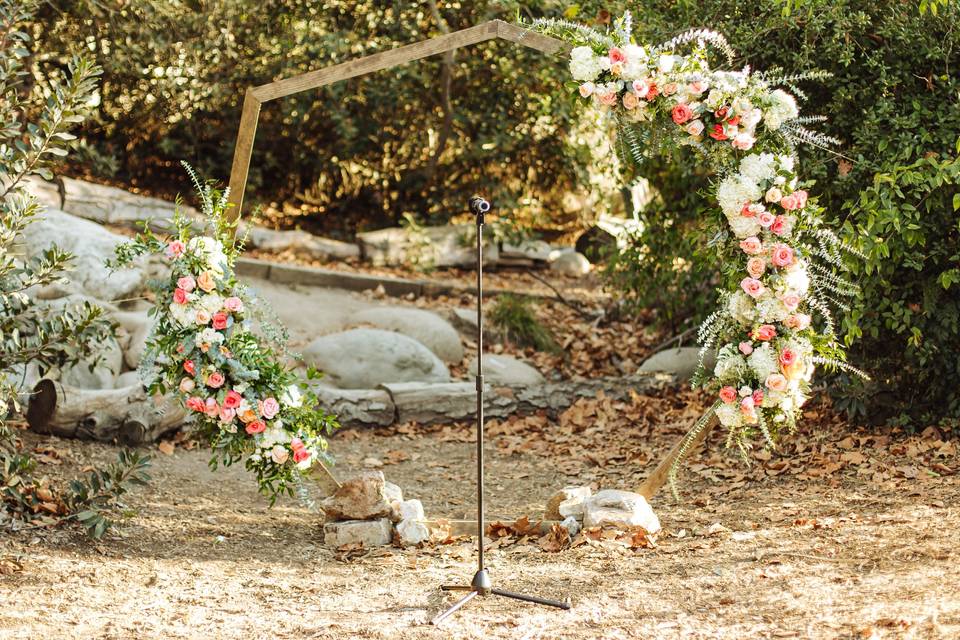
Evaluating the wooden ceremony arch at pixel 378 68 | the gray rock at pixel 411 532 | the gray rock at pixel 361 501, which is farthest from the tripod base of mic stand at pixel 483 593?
the wooden ceremony arch at pixel 378 68

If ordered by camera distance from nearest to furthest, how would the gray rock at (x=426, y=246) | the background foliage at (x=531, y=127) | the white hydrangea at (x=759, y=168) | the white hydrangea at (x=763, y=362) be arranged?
the white hydrangea at (x=763, y=362) < the white hydrangea at (x=759, y=168) < the background foliage at (x=531, y=127) < the gray rock at (x=426, y=246)

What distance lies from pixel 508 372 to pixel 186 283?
4034 mm

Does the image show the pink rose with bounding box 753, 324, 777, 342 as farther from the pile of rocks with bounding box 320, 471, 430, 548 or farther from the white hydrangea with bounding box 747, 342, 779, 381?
the pile of rocks with bounding box 320, 471, 430, 548

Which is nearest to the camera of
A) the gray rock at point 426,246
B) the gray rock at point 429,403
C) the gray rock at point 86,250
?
the gray rock at point 429,403

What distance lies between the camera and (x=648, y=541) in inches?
187

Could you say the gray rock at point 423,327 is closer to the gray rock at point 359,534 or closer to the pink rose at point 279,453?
the gray rock at point 359,534

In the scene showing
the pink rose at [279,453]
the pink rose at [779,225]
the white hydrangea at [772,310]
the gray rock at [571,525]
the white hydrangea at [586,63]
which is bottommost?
the gray rock at [571,525]

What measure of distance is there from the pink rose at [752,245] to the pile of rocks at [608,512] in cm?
134

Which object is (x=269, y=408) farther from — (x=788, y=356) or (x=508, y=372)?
(x=508, y=372)

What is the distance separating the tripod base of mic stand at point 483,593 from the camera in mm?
3980

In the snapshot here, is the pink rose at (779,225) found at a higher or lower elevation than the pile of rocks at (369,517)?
higher

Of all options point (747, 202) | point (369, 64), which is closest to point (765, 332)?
point (747, 202)

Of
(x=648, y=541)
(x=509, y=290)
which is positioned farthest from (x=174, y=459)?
(x=509, y=290)

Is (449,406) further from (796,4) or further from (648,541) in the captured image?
(796,4)
